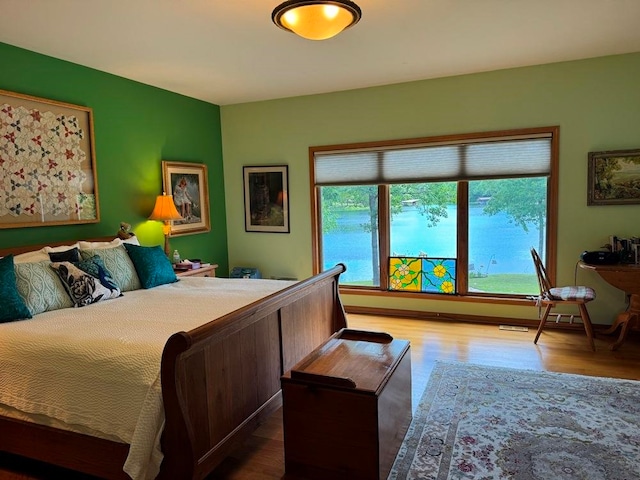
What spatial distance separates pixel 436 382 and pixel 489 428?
65 centimetres

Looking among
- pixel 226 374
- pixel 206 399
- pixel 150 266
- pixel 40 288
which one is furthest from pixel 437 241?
pixel 40 288

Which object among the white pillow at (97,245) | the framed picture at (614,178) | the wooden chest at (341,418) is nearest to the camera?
the wooden chest at (341,418)

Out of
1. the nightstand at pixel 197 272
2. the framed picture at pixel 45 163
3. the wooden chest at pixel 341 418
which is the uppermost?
the framed picture at pixel 45 163

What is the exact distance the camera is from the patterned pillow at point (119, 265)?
3238mm

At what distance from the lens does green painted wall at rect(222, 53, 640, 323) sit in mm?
4027

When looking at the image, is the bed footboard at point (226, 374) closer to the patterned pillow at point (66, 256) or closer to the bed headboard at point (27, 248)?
the patterned pillow at point (66, 256)

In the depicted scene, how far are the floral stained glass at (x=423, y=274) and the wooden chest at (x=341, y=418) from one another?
2.65 m

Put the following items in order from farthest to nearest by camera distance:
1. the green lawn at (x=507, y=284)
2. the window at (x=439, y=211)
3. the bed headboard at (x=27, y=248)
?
1. the green lawn at (x=507, y=284)
2. the window at (x=439, y=211)
3. the bed headboard at (x=27, y=248)

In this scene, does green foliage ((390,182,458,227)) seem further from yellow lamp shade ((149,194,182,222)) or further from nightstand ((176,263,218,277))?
yellow lamp shade ((149,194,182,222))

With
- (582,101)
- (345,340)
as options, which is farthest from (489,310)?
(345,340)

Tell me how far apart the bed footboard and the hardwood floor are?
0.17 metres

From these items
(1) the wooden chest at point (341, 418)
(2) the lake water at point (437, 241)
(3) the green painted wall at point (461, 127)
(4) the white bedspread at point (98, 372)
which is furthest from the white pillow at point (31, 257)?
(2) the lake water at point (437, 241)

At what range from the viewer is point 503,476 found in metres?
2.12

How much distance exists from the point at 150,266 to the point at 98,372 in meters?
1.56
